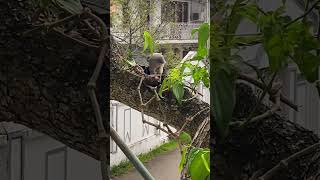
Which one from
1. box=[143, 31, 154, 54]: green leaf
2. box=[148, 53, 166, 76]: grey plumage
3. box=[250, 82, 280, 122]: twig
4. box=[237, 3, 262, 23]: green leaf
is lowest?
box=[250, 82, 280, 122]: twig

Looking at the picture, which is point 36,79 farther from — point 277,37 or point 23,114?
point 277,37

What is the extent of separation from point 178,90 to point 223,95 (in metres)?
0.39

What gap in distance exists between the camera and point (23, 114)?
4.72 ft

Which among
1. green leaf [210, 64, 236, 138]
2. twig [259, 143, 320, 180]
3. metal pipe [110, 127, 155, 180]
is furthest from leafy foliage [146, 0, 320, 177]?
metal pipe [110, 127, 155, 180]

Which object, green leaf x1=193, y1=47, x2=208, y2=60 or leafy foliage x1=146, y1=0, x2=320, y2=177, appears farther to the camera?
green leaf x1=193, y1=47, x2=208, y2=60

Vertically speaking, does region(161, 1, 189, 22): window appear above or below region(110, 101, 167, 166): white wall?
above

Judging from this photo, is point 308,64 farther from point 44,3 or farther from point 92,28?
point 44,3

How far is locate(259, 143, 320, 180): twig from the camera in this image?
3.87 ft

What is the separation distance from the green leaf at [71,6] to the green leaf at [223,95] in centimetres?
51

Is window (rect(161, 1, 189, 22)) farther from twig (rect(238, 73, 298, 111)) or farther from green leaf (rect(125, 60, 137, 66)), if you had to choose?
twig (rect(238, 73, 298, 111))

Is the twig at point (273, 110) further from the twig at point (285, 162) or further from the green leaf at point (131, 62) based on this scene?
the green leaf at point (131, 62)

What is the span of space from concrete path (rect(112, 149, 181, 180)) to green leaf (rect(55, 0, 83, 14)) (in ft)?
1.89

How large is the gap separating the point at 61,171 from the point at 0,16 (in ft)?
1.84

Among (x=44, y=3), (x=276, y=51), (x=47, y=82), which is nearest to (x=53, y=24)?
(x=44, y=3)
